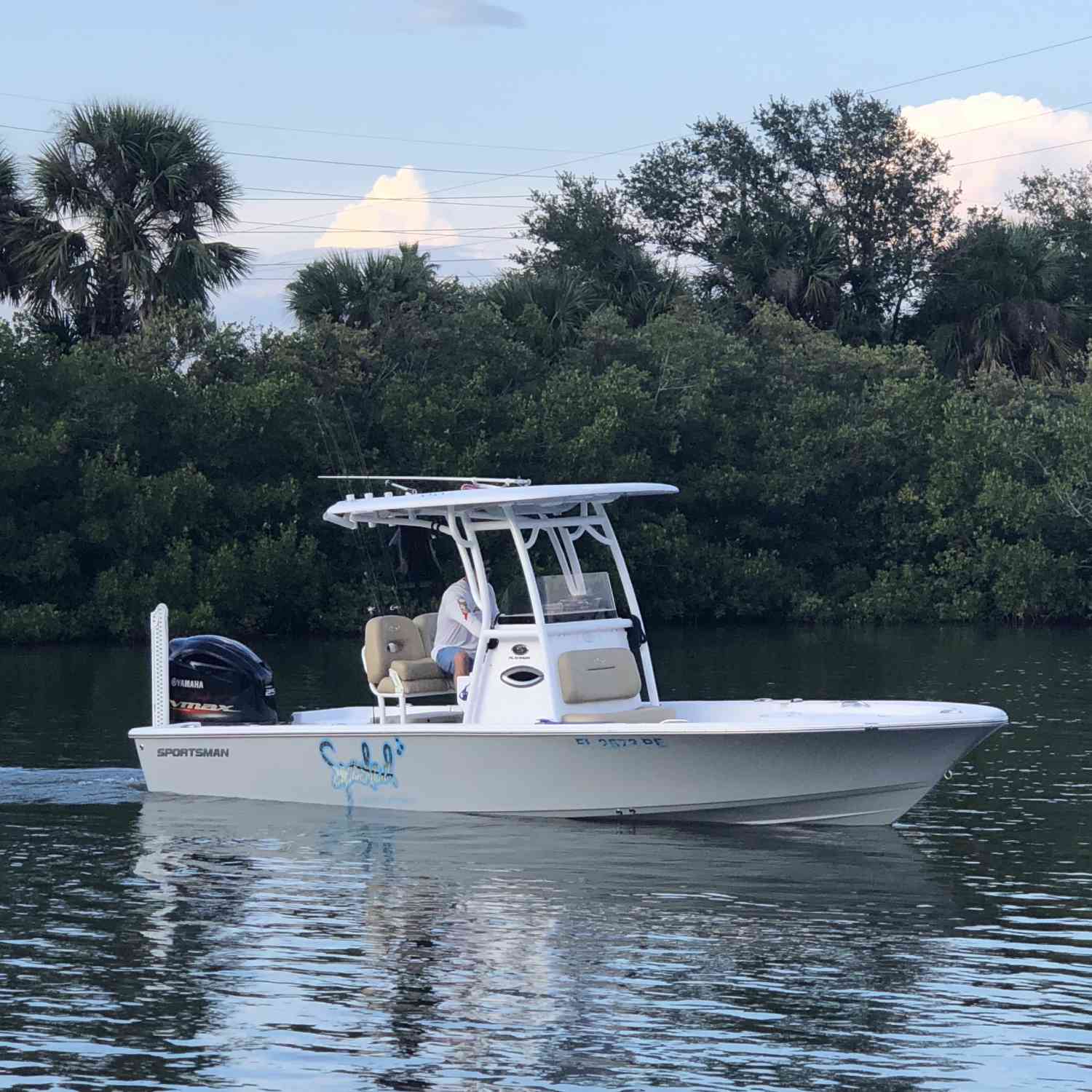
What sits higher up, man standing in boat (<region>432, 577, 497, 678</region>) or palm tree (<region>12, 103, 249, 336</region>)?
palm tree (<region>12, 103, 249, 336</region>)

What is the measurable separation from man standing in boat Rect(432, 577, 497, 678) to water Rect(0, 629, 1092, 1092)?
1.35 metres

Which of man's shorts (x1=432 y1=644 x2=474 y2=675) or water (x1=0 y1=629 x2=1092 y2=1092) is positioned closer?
water (x1=0 y1=629 x2=1092 y2=1092)

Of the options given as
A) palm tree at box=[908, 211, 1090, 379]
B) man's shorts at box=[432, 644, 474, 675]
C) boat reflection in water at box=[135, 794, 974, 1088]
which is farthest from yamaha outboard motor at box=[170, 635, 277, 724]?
palm tree at box=[908, 211, 1090, 379]

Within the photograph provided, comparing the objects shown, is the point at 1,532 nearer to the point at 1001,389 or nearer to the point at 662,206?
the point at 1001,389

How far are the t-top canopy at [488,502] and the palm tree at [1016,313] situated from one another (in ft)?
122

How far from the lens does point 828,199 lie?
5972cm

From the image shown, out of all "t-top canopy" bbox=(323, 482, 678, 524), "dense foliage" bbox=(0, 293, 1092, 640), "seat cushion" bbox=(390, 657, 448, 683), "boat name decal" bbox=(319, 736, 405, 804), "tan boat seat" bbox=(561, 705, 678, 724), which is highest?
"dense foliage" bbox=(0, 293, 1092, 640)

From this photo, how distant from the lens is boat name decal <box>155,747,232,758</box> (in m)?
15.7

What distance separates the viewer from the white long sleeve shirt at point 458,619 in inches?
607

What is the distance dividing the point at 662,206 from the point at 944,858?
157ft

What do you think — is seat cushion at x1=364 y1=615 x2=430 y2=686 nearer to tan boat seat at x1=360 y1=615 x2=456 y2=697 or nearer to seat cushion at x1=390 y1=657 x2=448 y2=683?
tan boat seat at x1=360 y1=615 x2=456 y2=697

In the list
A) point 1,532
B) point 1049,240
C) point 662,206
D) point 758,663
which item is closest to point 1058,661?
point 758,663

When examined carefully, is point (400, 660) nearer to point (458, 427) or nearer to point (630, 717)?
point (630, 717)

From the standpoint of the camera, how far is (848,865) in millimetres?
13469
